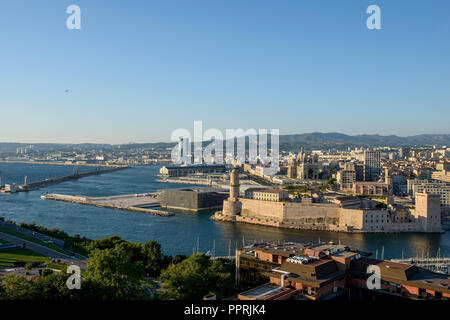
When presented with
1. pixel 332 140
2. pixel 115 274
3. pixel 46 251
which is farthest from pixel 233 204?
pixel 332 140

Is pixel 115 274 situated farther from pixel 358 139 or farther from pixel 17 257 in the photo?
pixel 358 139

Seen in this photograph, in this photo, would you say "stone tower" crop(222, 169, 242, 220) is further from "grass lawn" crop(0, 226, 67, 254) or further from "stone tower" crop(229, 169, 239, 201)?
"grass lawn" crop(0, 226, 67, 254)

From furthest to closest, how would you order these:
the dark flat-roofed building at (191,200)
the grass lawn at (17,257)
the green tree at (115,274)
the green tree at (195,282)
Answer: the dark flat-roofed building at (191,200) → the grass lawn at (17,257) → the green tree at (195,282) → the green tree at (115,274)

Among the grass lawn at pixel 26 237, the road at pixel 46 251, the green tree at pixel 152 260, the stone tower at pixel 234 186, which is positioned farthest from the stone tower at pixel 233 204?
the road at pixel 46 251

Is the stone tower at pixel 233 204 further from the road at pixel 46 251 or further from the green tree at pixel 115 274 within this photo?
the green tree at pixel 115 274
